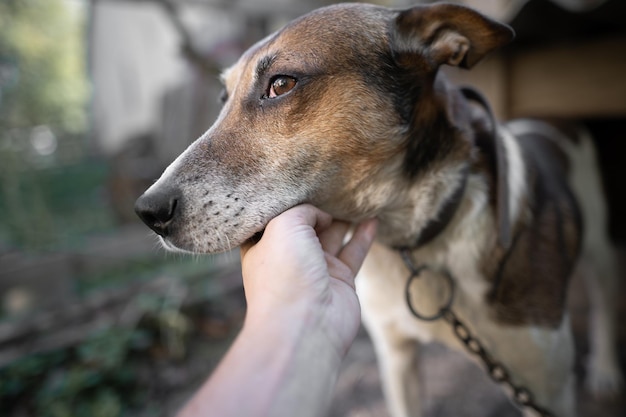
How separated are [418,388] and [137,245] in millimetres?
4236

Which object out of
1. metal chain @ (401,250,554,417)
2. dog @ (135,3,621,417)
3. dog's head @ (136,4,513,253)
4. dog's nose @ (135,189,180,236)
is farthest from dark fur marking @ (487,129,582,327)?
dog's nose @ (135,189,180,236)

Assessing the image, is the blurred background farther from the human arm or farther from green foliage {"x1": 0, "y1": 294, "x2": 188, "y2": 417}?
the human arm

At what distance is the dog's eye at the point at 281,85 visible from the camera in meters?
1.39

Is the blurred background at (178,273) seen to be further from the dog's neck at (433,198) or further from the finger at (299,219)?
the dog's neck at (433,198)

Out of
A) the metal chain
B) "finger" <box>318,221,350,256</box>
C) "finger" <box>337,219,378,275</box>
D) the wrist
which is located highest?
the wrist

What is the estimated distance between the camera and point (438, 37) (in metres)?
1.52

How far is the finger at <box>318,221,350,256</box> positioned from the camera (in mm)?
1435

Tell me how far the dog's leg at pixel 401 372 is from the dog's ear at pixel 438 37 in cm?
122

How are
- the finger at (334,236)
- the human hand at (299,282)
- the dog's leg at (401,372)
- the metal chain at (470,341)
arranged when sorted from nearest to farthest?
the human hand at (299,282)
the finger at (334,236)
the metal chain at (470,341)
the dog's leg at (401,372)

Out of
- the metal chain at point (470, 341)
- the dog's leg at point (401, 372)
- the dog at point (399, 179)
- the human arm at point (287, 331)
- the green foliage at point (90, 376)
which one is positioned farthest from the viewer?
the green foliage at point (90, 376)

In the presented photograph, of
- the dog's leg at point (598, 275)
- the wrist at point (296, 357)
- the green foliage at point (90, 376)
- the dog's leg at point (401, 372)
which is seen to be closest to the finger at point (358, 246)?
the wrist at point (296, 357)

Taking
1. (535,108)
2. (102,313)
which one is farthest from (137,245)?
(535,108)

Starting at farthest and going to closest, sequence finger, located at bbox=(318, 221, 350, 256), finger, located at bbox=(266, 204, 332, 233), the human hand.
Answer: finger, located at bbox=(318, 221, 350, 256), finger, located at bbox=(266, 204, 332, 233), the human hand

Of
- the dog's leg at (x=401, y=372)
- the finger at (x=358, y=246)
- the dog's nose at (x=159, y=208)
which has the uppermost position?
the dog's nose at (x=159, y=208)
